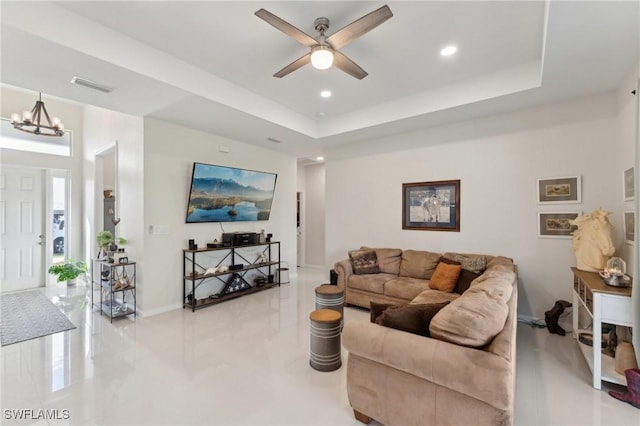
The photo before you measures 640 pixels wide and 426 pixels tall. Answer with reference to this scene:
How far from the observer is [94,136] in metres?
5.38

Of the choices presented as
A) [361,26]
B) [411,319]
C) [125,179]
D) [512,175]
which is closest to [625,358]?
[411,319]

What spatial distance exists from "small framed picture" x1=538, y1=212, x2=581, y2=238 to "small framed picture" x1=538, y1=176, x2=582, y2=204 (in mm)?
163

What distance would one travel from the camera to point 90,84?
2.92 metres

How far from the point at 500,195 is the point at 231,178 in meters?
4.20

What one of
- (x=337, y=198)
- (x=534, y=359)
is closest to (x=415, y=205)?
(x=337, y=198)

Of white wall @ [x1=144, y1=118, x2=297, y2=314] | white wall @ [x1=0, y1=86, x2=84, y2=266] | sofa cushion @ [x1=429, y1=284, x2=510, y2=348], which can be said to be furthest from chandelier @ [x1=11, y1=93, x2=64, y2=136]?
sofa cushion @ [x1=429, y1=284, x2=510, y2=348]

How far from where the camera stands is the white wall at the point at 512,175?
10.9ft

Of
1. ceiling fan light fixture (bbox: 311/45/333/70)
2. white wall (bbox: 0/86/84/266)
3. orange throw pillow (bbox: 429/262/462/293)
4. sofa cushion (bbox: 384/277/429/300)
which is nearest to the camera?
ceiling fan light fixture (bbox: 311/45/333/70)

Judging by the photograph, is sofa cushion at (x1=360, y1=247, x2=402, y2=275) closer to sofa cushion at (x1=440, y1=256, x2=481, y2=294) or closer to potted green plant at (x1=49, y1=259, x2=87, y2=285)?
sofa cushion at (x1=440, y1=256, x2=481, y2=294)

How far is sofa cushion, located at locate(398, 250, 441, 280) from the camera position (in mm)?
4121

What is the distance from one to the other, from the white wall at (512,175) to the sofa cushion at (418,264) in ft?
1.10

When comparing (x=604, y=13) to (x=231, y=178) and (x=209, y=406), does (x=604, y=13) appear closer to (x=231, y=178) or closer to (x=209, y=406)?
(x=209, y=406)

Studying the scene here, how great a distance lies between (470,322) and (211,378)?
2.15m

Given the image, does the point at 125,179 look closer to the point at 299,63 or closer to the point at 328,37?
the point at 299,63
